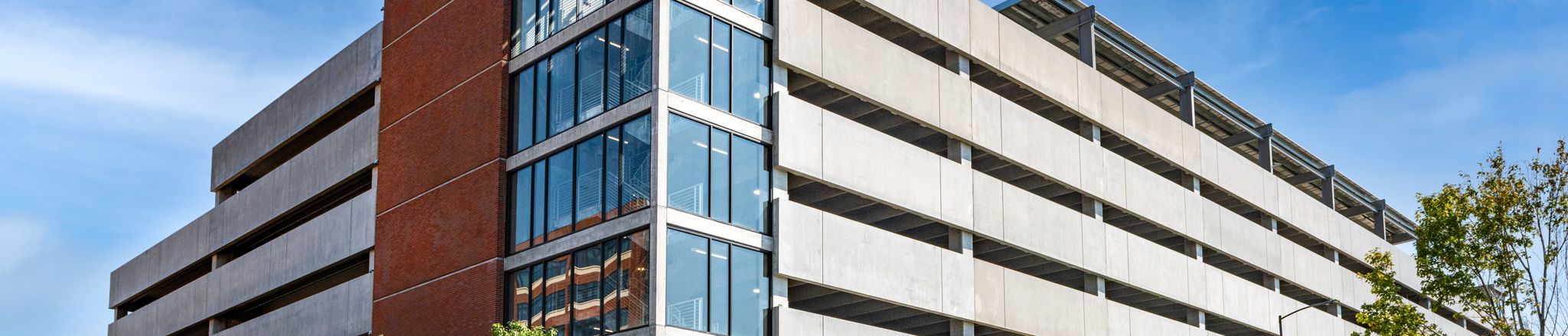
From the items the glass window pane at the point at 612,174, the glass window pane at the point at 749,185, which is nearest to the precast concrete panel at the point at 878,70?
the glass window pane at the point at 749,185

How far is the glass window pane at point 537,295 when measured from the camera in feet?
112

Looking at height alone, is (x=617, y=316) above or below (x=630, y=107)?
below

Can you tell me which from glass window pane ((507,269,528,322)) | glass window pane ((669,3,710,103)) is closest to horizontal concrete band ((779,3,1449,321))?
glass window pane ((669,3,710,103))

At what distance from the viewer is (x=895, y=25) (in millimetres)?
41125

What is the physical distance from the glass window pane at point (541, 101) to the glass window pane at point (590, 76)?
1.37m

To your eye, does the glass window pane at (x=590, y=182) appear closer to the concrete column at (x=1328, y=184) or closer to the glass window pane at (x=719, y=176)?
the glass window pane at (x=719, y=176)

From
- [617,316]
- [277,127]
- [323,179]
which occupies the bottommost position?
[617,316]

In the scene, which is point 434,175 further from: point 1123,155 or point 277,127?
point 1123,155

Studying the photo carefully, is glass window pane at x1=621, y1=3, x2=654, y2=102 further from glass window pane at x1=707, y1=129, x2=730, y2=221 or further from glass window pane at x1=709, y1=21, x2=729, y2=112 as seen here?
glass window pane at x1=707, y1=129, x2=730, y2=221

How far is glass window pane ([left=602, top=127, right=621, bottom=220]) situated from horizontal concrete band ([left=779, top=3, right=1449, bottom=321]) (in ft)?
13.3

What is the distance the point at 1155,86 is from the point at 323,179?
2969 centimetres

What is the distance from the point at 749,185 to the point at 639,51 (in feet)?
13.2

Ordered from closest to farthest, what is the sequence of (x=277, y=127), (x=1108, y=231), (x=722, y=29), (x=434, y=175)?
(x=722, y=29) < (x=434, y=175) < (x=1108, y=231) < (x=277, y=127)

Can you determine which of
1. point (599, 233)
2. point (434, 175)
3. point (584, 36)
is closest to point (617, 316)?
point (599, 233)
